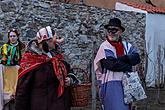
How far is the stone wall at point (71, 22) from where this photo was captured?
401 inches

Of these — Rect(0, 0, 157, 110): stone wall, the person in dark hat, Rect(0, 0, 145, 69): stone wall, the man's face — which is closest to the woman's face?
the person in dark hat

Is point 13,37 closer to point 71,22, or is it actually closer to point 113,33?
point 113,33

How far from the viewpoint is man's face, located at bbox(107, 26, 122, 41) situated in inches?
211

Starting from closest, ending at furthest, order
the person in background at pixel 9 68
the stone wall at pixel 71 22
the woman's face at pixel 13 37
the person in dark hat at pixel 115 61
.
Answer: the person in dark hat at pixel 115 61 → the person in background at pixel 9 68 → the woman's face at pixel 13 37 → the stone wall at pixel 71 22

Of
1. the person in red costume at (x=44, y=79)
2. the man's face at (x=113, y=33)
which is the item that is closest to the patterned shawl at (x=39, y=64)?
the person in red costume at (x=44, y=79)

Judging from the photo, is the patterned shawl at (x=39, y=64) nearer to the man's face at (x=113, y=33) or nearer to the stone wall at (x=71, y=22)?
the man's face at (x=113, y=33)

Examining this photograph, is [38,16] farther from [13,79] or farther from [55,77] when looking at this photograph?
[55,77]

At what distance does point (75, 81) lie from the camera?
15.1 ft

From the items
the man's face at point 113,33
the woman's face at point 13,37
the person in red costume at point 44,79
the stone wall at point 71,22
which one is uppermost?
the stone wall at point 71,22

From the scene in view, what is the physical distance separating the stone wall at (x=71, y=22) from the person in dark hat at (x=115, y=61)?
4329mm

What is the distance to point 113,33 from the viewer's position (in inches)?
212

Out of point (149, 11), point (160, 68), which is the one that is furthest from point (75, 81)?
point (149, 11)

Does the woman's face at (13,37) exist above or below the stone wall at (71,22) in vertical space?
below

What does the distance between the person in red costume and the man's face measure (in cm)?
93
